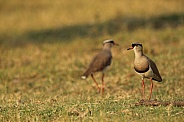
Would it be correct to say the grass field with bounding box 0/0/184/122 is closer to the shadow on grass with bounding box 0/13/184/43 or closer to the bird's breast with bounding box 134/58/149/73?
the shadow on grass with bounding box 0/13/184/43

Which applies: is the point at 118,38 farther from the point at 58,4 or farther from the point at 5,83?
the point at 58,4

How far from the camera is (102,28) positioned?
654 inches

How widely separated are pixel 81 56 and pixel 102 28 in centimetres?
349

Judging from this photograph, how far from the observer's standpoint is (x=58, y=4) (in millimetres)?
21297

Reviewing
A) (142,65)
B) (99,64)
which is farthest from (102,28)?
(142,65)

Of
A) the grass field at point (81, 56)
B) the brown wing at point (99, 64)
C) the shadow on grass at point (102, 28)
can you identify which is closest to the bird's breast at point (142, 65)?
the grass field at point (81, 56)

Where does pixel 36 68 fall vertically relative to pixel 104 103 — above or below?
above

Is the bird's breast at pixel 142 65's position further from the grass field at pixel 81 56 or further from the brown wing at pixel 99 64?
the brown wing at pixel 99 64

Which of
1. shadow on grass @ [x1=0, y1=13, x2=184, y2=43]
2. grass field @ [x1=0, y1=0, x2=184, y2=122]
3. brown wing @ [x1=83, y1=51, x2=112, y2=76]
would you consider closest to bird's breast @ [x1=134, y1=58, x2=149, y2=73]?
grass field @ [x1=0, y1=0, x2=184, y2=122]

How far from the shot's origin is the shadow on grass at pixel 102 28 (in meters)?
16.1

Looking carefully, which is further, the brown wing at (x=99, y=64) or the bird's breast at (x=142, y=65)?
the brown wing at (x=99, y=64)

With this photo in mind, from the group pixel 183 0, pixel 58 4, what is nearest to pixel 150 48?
pixel 183 0

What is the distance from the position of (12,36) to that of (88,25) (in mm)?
2598

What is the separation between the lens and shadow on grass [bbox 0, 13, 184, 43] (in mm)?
16062
